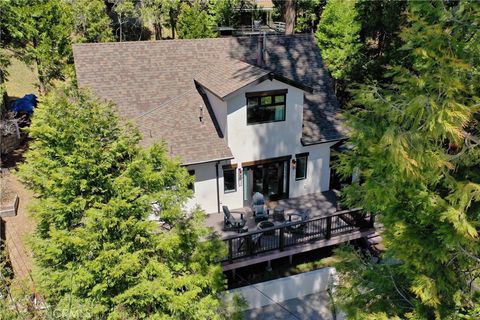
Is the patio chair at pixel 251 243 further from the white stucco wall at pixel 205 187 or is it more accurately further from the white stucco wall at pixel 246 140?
the white stucco wall at pixel 246 140

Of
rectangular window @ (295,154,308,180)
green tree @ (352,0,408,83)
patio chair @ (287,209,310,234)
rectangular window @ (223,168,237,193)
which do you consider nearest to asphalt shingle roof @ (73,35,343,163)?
rectangular window @ (295,154,308,180)

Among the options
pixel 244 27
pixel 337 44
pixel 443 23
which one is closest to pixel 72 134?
pixel 443 23

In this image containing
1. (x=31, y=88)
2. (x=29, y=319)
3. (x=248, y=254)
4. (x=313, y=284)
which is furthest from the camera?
(x=31, y=88)

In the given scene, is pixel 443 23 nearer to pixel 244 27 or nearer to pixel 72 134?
pixel 72 134

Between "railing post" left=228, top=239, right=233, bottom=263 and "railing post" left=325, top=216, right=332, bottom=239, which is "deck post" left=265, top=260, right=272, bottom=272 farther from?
"railing post" left=325, top=216, right=332, bottom=239

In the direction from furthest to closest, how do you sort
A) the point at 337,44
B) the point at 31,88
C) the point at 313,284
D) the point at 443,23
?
the point at 31,88 → the point at 337,44 → the point at 313,284 → the point at 443,23

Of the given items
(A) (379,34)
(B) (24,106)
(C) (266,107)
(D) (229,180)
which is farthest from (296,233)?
(B) (24,106)
